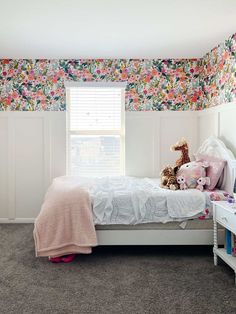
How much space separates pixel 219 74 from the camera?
13.5 ft

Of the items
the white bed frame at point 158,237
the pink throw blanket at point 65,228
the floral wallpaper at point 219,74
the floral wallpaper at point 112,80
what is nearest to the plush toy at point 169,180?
the white bed frame at point 158,237

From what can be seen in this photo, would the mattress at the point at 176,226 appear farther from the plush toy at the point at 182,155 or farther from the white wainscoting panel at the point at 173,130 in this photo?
the white wainscoting panel at the point at 173,130

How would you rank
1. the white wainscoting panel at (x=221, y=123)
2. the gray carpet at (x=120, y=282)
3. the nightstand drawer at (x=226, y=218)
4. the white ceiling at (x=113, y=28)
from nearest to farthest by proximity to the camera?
the gray carpet at (x=120, y=282), the nightstand drawer at (x=226, y=218), the white ceiling at (x=113, y=28), the white wainscoting panel at (x=221, y=123)

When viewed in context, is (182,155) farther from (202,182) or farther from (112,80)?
(112,80)

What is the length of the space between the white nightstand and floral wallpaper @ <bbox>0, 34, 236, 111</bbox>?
2.09 metres

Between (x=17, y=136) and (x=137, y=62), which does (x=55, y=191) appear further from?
(x=137, y=62)

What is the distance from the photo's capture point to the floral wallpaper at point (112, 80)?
4715 millimetres

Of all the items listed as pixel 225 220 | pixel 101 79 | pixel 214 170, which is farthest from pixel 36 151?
pixel 225 220

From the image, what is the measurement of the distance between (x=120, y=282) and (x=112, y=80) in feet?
9.92

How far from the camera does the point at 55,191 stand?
3.39 m

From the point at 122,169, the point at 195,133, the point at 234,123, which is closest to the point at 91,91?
the point at 122,169

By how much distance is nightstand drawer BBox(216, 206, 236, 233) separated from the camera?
2664 millimetres

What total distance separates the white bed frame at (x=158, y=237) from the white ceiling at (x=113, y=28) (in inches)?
85.0

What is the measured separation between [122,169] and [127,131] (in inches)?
23.1
